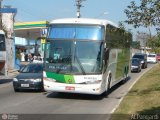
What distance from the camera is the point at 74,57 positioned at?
17.8m

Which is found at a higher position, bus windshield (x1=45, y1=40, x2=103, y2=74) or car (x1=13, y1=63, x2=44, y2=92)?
bus windshield (x1=45, y1=40, x2=103, y2=74)

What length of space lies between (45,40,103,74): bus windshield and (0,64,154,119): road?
127 cm

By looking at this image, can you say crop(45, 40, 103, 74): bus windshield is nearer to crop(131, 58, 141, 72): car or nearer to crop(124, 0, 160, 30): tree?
crop(124, 0, 160, 30): tree

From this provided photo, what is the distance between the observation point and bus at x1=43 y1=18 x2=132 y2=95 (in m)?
17.6

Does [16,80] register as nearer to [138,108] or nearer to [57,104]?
[57,104]

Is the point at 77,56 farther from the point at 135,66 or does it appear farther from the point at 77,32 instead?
the point at 135,66

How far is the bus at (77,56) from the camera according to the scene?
57.8 feet

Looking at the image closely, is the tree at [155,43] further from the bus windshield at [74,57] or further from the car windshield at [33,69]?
the car windshield at [33,69]

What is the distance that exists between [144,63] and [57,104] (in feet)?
124

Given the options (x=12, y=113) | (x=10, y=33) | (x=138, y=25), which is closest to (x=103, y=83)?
(x=12, y=113)

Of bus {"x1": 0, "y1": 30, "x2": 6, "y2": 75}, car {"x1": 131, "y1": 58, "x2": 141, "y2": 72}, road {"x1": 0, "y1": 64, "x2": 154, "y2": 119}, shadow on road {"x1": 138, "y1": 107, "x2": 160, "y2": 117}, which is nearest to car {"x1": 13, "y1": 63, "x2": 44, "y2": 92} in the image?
road {"x1": 0, "y1": 64, "x2": 154, "y2": 119}

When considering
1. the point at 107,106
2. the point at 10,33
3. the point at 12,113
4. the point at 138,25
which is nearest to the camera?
the point at 138,25

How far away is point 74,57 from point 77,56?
0.42ft

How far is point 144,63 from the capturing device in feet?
174
